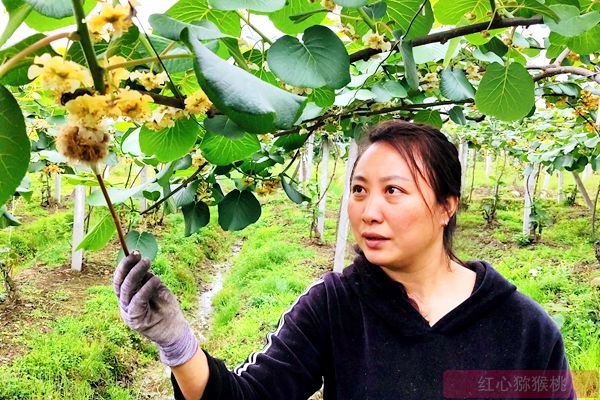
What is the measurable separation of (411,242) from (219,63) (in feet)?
2.44

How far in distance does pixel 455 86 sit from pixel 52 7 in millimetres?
790

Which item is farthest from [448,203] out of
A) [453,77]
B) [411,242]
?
[453,77]

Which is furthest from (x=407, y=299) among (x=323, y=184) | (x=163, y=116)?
(x=323, y=184)

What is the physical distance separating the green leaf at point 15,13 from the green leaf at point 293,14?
0.27m

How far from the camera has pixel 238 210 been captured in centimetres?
117

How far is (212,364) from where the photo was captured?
3.00 feet

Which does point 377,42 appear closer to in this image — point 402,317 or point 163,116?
point 163,116

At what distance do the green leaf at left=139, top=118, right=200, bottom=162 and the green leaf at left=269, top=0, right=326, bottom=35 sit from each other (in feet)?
0.55

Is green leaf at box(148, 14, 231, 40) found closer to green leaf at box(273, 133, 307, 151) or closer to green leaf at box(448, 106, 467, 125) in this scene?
green leaf at box(273, 133, 307, 151)

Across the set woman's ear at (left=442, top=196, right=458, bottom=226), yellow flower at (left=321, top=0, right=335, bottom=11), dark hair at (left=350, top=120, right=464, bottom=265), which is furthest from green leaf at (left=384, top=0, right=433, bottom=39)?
woman's ear at (left=442, top=196, right=458, bottom=226)

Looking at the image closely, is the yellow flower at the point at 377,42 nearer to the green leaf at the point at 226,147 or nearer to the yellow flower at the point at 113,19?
the green leaf at the point at 226,147

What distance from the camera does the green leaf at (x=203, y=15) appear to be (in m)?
0.53

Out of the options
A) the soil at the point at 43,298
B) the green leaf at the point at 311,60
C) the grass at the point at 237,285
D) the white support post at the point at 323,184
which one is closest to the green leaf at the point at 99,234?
the green leaf at the point at 311,60

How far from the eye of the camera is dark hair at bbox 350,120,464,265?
3.54 ft
